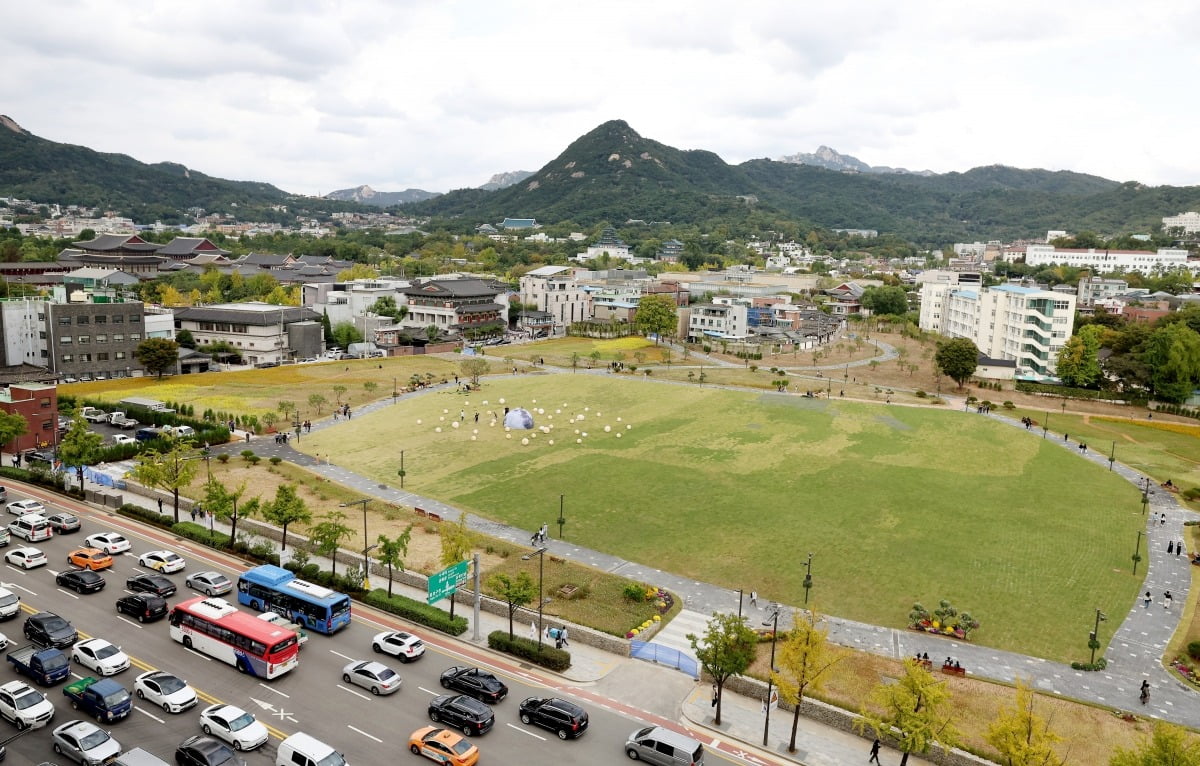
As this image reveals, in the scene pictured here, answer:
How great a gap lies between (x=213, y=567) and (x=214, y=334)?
61.2m

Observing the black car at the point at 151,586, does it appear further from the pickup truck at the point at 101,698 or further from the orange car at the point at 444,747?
the orange car at the point at 444,747

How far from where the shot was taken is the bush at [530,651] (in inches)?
1035

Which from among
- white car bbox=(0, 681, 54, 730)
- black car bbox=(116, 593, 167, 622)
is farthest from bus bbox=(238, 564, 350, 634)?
white car bbox=(0, 681, 54, 730)

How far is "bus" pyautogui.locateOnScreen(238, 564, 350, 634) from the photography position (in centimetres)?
2764

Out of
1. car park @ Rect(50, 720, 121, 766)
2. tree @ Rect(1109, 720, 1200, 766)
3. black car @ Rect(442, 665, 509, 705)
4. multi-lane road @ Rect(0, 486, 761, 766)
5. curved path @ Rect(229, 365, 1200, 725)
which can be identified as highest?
tree @ Rect(1109, 720, 1200, 766)

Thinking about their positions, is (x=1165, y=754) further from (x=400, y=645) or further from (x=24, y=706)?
(x=24, y=706)

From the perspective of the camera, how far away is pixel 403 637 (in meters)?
26.7

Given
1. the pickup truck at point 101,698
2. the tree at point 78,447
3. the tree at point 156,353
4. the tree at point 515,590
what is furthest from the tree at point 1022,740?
the tree at point 156,353

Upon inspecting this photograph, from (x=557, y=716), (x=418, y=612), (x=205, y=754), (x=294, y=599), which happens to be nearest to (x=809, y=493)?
(x=418, y=612)

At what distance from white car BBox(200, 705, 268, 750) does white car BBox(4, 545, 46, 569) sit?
15908mm

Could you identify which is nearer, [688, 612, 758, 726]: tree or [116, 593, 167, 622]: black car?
[688, 612, 758, 726]: tree

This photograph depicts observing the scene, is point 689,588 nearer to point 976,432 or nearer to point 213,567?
point 213,567

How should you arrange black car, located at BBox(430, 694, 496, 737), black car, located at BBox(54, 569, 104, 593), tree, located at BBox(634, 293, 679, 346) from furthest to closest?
1. tree, located at BBox(634, 293, 679, 346)
2. black car, located at BBox(54, 569, 104, 593)
3. black car, located at BBox(430, 694, 496, 737)

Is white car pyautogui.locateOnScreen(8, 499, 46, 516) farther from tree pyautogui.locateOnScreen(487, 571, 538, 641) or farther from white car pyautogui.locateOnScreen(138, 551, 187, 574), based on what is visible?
tree pyautogui.locateOnScreen(487, 571, 538, 641)
